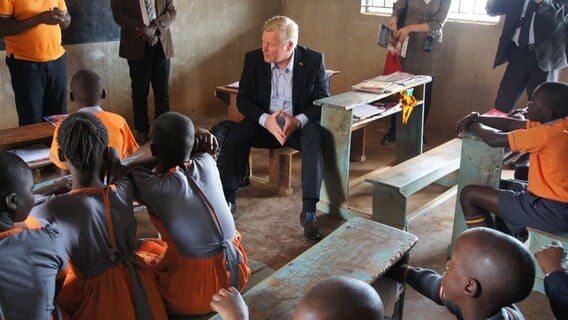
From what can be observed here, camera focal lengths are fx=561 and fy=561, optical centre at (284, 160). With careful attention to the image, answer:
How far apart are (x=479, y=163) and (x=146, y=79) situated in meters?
3.28

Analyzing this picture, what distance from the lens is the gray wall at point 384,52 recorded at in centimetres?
549

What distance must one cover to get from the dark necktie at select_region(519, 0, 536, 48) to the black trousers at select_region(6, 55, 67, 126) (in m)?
3.44

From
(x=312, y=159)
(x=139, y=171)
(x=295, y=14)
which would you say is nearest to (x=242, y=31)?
(x=295, y=14)

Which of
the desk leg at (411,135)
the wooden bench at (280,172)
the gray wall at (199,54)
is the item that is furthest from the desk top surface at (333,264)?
the gray wall at (199,54)

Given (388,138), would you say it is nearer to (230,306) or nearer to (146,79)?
(146,79)

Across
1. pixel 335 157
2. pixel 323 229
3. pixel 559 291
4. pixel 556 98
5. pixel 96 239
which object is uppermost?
pixel 556 98

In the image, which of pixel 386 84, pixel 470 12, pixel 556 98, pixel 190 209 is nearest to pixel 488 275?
pixel 190 209

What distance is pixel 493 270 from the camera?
5.03ft

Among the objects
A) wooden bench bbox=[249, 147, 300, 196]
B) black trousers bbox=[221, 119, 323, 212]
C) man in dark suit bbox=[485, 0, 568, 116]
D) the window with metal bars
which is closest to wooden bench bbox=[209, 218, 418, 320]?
black trousers bbox=[221, 119, 323, 212]

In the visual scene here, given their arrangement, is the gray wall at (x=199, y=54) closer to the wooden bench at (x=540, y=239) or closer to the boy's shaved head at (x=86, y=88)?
the boy's shaved head at (x=86, y=88)

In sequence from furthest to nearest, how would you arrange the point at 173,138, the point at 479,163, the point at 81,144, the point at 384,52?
the point at 384,52 → the point at 479,163 → the point at 173,138 → the point at 81,144

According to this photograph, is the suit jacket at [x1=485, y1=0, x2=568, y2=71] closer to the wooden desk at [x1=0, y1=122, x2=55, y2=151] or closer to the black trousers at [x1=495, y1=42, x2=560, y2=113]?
the black trousers at [x1=495, y1=42, x2=560, y2=113]

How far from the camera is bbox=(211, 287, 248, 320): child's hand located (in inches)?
61.6

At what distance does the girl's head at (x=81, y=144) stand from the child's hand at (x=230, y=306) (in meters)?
0.71
